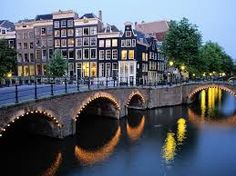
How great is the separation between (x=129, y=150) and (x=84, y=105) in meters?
6.96

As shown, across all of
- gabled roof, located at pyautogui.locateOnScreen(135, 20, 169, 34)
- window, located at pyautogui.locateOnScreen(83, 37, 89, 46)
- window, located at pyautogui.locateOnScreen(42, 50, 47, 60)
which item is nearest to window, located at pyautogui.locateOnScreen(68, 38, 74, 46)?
window, located at pyautogui.locateOnScreen(83, 37, 89, 46)

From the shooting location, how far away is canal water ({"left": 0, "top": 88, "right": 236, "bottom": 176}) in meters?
20.3

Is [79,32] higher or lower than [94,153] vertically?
higher

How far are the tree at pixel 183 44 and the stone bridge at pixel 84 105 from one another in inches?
262

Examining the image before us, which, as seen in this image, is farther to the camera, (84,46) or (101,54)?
(84,46)

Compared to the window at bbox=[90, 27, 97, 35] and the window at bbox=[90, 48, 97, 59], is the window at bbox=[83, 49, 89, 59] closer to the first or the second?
the window at bbox=[90, 48, 97, 59]

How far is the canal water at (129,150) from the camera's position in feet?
66.5

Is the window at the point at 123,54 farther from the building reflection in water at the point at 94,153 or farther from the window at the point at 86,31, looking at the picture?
the building reflection in water at the point at 94,153

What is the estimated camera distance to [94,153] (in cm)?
2398

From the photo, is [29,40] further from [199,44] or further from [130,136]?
[130,136]

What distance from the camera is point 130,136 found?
2928 centimetres

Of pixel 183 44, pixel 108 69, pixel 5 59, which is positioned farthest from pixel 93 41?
pixel 5 59

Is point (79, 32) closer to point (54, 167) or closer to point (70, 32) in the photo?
point (70, 32)

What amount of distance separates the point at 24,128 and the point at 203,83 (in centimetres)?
3302
